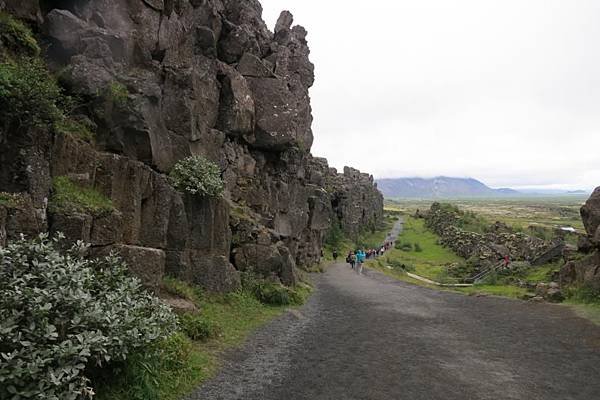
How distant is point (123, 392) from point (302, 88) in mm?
42053

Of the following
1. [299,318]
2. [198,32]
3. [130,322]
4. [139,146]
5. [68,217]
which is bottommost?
[299,318]

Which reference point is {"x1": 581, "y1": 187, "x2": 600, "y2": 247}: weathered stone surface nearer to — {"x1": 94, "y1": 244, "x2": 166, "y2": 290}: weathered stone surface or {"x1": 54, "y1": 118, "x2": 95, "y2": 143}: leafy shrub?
{"x1": 94, "y1": 244, "x2": 166, "y2": 290}: weathered stone surface

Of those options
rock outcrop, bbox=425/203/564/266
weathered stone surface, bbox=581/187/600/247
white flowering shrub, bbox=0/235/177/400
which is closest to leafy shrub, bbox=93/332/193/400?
white flowering shrub, bbox=0/235/177/400

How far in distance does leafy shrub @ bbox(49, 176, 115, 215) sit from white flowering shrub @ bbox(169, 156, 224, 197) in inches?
247

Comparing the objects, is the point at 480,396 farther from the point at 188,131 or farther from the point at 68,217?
the point at 188,131

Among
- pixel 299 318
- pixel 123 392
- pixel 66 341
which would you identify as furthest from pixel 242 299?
pixel 66 341

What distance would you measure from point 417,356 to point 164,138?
1537 centimetres

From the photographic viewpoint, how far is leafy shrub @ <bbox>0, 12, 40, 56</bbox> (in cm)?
1602

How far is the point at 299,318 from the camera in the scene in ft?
75.2

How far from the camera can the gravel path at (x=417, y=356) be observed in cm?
1280

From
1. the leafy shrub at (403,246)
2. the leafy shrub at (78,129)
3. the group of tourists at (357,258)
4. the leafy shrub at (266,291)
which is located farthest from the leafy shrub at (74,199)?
the leafy shrub at (403,246)

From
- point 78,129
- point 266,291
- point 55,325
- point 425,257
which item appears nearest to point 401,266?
point 425,257

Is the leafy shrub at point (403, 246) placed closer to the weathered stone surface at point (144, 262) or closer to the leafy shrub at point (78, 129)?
the weathered stone surface at point (144, 262)

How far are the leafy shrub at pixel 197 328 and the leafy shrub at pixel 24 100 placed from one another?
26.2 feet
